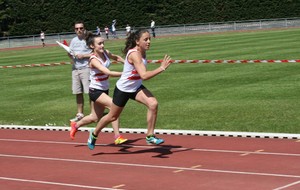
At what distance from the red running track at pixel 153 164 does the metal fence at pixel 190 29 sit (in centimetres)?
5744

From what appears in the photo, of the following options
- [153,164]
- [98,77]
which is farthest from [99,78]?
[153,164]

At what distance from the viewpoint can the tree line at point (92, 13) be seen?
76.6 meters

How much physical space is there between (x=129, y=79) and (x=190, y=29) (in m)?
63.0

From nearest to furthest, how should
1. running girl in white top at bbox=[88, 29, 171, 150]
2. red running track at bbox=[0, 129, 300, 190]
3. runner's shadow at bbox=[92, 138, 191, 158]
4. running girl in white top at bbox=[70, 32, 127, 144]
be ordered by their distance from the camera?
1. red running track at bbox=[0, 129, 300, 190]
2. running girl in white top at bbox=[88, 29, 171, 150]
3. runner's shadow at bbox=[92, 138, 191, 158]
4. running girl in white top at bbox=[70, 32, 127, 144]

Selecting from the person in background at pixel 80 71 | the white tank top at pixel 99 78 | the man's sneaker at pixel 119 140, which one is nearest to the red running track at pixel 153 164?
the man's sneaker at pixel 119 140

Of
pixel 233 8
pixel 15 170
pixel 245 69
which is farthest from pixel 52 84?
pixel 233 8

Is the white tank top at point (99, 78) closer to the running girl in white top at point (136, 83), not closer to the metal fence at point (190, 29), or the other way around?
the running girl in white top at point (136, 83)

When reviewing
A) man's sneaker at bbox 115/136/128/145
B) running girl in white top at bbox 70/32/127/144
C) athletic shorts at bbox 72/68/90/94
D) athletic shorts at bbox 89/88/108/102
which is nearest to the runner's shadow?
man's sneaker at bbox 115/136/128/145

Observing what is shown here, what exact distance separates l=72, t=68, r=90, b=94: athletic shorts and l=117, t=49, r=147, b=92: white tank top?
545 cm

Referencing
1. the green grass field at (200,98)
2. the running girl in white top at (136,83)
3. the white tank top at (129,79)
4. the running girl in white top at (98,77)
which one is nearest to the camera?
the running girl in white top at (136,83)

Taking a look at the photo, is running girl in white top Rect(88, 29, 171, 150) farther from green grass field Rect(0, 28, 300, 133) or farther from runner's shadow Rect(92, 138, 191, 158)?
green grass field Rect(0, 28, 300, 133)

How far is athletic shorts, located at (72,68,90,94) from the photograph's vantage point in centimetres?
1742

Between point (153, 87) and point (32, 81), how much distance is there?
21.3 feet

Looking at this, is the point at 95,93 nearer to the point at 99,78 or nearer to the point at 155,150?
the point at 99,78
